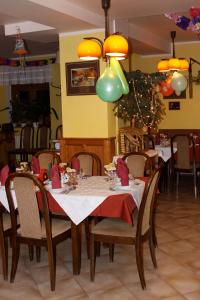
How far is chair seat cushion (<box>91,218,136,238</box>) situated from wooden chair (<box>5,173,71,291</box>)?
0.92ft

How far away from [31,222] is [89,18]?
3.07 meters

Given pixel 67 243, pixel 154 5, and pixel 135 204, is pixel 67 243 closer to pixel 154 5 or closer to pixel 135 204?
pixel 135 204

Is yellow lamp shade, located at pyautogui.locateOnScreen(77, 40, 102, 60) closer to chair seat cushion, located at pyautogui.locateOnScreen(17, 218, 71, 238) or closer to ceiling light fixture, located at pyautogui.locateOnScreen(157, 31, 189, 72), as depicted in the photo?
chair seat cushion, located at pyautogui.locateOnScreen(17, 218, 71, 238)

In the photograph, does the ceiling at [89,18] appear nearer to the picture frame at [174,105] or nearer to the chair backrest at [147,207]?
the picture frame at [174,105]

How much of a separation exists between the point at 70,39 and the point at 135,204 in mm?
3321

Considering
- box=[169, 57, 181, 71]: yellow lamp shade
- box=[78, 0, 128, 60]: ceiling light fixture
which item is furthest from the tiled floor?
box=[169, 57, 181, 71]: yellow lamp shade

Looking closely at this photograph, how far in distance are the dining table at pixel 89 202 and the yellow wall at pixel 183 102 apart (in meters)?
4.90

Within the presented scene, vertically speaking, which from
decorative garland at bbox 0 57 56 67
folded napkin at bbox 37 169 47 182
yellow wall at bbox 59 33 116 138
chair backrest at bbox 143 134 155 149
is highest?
decorative garland at bbox 0 57 56 67

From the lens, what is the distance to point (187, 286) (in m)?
3.15

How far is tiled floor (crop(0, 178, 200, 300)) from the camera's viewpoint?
305cm

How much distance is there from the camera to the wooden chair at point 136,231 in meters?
3.11

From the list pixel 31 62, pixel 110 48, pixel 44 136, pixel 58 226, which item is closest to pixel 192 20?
pixel 110 48

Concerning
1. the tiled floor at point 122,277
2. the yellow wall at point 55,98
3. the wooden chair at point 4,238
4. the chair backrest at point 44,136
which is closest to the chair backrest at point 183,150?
the tiled floor at point 122,277

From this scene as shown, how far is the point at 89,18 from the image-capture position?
5.24m
